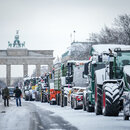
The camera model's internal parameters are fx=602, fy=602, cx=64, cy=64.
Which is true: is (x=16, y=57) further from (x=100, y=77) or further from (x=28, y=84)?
(x=100, y=77)

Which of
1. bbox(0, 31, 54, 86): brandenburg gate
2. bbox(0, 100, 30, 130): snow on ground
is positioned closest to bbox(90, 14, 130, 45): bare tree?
bbox(0, 100, 30, 130): snow on ground

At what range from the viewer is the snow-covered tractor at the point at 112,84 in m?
18.4

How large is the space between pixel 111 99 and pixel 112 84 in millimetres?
532

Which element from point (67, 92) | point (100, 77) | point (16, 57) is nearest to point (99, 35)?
point (67, 92)

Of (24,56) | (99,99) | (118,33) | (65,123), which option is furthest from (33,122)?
(24,56)

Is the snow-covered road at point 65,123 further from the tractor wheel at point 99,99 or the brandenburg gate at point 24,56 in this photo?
the brandenburg gate at point 24,56

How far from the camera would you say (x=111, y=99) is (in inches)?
723

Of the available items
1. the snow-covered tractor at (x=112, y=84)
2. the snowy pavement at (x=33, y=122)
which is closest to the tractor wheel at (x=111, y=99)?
the snow-covered tractor at (x=112, y=84)

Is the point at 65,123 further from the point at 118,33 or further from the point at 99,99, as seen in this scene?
the point at 118,33

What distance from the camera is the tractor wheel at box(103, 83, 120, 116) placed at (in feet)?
60.2

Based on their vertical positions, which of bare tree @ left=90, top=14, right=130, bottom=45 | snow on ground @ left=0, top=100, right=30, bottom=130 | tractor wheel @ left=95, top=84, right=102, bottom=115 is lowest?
snow on ground @ left=0, top=100, right=30, bottom=130

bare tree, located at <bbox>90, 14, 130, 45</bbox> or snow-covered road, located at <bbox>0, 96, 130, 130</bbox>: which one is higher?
bare tree, located at <bbox>90, 14, 130, 45</bbox>

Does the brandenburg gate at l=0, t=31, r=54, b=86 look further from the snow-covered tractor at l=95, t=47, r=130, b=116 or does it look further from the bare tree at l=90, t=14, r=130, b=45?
the snow-covered tractor at l=95, t=47, r=130, b=116

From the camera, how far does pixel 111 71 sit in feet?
63.7
